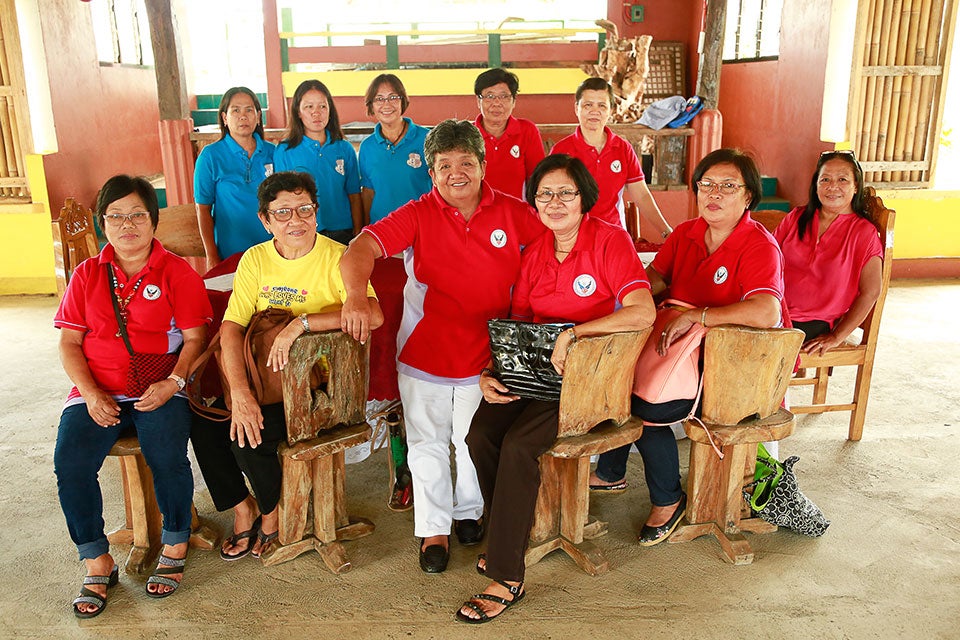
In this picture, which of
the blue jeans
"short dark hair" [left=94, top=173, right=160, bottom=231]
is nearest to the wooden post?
"short dark hair" [left=94, top=173, right=160, bottom=231]

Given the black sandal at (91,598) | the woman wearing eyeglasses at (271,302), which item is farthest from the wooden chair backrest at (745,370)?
the black sandal at (91,598)

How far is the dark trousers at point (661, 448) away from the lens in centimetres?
263

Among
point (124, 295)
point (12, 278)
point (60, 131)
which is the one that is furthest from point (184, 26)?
point (124, 295)

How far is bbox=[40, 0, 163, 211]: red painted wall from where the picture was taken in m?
6.41

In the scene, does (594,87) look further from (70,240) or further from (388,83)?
(70,240)

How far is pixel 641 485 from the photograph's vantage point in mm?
3281

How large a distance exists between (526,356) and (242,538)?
1.24 meters

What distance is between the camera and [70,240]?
10.8ft

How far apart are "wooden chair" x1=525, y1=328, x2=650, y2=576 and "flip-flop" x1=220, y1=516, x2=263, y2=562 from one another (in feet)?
3.20

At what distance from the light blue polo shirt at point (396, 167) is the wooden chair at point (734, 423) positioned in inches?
66.5

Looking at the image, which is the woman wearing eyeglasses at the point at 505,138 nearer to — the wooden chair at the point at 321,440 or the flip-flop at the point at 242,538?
the wooden chair at the point at 321,440

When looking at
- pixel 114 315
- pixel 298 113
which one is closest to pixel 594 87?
pixel 298 113

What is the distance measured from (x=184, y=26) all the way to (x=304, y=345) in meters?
9.66

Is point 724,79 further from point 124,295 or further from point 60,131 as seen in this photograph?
point 124,295
